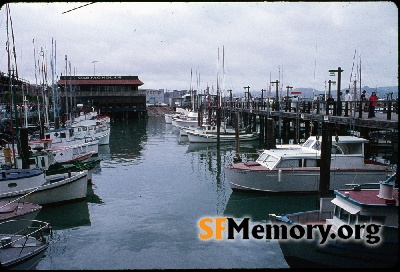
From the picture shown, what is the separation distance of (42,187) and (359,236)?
52.1 ft

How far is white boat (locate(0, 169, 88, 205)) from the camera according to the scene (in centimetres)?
1811

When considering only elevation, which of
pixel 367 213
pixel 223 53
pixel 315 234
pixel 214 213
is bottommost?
pixel 214 213

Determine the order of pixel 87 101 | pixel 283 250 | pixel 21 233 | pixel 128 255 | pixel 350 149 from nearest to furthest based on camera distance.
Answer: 1. pixel 283 250
2. pixel 128 255
3. pixel 21 233
4. pixel 350 149
5. pixel 87 101

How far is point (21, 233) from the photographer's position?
15422mm

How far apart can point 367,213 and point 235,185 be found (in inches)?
454

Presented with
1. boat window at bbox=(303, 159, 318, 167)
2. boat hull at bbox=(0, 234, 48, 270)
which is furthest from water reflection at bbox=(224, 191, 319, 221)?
boat hull at bbox=(0, 234, 48, 270)

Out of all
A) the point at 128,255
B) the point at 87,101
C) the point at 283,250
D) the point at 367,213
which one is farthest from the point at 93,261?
the point at 87,101

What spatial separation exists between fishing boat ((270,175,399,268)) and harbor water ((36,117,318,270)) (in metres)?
1.67

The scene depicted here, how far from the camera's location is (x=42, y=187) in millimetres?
19609

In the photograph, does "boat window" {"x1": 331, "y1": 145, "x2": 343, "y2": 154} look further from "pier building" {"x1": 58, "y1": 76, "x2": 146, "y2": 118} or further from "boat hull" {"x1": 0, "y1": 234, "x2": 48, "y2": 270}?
"pier building" {"x1": 58, "y1": 76, "x2": 146, "y2": 118}

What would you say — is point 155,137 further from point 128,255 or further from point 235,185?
point 128,255

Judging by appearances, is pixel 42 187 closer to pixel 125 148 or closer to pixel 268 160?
pixel 268 160

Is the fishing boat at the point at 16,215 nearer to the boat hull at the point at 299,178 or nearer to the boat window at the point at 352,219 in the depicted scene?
the boat hull at the point at 299,178

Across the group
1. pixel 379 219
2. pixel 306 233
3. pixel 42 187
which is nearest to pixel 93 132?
pixel 42 187
